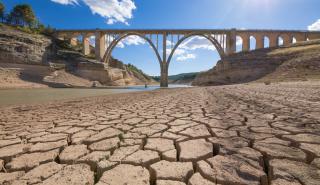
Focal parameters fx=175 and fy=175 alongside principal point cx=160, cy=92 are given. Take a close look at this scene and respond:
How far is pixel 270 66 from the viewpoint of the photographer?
22.1 metres

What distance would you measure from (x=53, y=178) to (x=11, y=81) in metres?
27.0

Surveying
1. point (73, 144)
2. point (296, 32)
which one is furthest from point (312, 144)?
point (296, 32)

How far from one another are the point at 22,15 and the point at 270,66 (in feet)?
175

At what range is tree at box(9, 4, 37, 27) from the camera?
41438 mm

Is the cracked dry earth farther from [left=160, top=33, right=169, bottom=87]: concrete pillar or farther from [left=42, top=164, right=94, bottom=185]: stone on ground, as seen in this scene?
[left=160, top=33, right=169, bottom=87]: concrete pillar

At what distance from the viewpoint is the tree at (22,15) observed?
136ft

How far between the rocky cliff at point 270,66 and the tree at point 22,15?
4433 centimetres

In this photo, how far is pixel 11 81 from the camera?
21.5m

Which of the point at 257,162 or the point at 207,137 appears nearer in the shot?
the point at 257,162

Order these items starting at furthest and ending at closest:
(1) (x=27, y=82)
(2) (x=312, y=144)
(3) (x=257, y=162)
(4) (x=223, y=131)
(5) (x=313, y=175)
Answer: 1. (1) (x=27, y=82)
2. (4) (x=223, y=131)
3. (2) (x=312, y=144)
4. (3) (x=257, y=162)
5. (5) (x=313, y=175)

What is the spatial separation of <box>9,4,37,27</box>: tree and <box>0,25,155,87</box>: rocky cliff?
15.3m

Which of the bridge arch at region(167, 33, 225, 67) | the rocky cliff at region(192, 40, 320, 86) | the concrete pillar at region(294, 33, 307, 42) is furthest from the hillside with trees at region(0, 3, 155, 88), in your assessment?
the concrete pillar at region(294, 33, 307, 42)

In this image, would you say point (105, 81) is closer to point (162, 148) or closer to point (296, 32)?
point (162, 148)

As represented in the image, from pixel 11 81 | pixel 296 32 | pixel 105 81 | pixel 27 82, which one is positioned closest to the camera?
pixel 11 81
